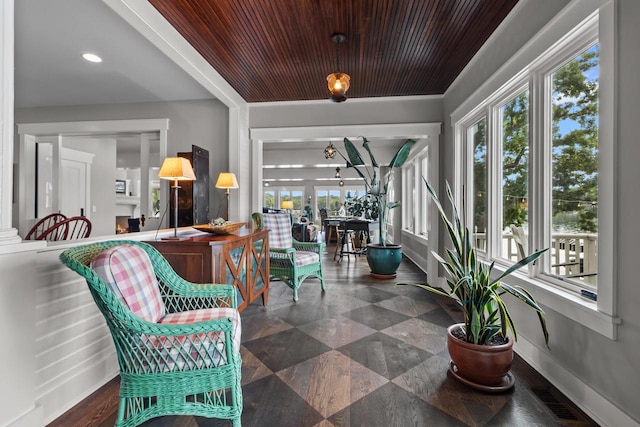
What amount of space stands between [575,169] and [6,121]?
121 inches

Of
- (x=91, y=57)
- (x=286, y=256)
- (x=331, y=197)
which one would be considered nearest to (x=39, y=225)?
(x=91, y=57)

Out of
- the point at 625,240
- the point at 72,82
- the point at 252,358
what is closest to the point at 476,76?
the point at 625,240

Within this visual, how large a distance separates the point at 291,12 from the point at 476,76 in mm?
2033

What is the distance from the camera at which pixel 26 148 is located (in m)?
4.83

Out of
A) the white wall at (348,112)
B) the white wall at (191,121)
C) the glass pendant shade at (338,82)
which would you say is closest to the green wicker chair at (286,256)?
the white wall at (191,121)

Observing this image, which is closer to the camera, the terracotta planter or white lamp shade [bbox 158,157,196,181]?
the terracotta planter

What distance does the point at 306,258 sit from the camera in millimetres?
3781

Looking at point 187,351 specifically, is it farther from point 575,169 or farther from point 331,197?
point 331,197

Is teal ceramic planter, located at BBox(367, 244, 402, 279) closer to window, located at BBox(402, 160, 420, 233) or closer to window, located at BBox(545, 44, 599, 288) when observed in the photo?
window, located at BBox(402, 160, 420, 233)

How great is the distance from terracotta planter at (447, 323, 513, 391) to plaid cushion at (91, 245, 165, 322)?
5.87 ft

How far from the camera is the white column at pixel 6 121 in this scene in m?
1.33

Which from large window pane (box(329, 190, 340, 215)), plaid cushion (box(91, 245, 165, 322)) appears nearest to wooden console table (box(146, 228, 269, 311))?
plaid cushion (box(91, 245, 165, 322))

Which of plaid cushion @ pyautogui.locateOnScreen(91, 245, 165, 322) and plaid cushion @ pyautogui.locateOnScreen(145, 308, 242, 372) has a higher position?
plaid cushion @ pyautogui.locateOnScreen(91, 245, 165, 322)

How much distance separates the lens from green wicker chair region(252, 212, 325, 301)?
361cm
